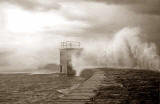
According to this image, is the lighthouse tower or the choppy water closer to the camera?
the choppy water

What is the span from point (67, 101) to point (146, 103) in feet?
8.17

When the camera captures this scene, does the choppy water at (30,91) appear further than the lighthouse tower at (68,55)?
No

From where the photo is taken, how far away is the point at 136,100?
7770mm

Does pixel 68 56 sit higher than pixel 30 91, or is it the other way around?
pixel 68 56

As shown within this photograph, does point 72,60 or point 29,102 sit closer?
point 29,102

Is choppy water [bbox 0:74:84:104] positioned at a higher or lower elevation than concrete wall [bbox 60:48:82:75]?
lower

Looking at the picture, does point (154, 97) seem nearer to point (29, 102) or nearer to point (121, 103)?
point (121, 103)

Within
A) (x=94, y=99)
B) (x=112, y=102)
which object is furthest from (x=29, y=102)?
(x=112, y=102)

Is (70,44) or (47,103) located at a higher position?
(70,44)

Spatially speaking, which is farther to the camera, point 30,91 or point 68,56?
point 68,56

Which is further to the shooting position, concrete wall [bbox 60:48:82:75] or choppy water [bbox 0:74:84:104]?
concrete wall [bbox 60:48:82:75]

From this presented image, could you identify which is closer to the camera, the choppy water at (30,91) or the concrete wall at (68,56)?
the choppy water at (30,91)

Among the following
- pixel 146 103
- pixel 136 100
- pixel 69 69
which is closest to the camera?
pixel 146 103

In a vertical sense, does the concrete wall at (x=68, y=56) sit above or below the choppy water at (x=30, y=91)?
above
